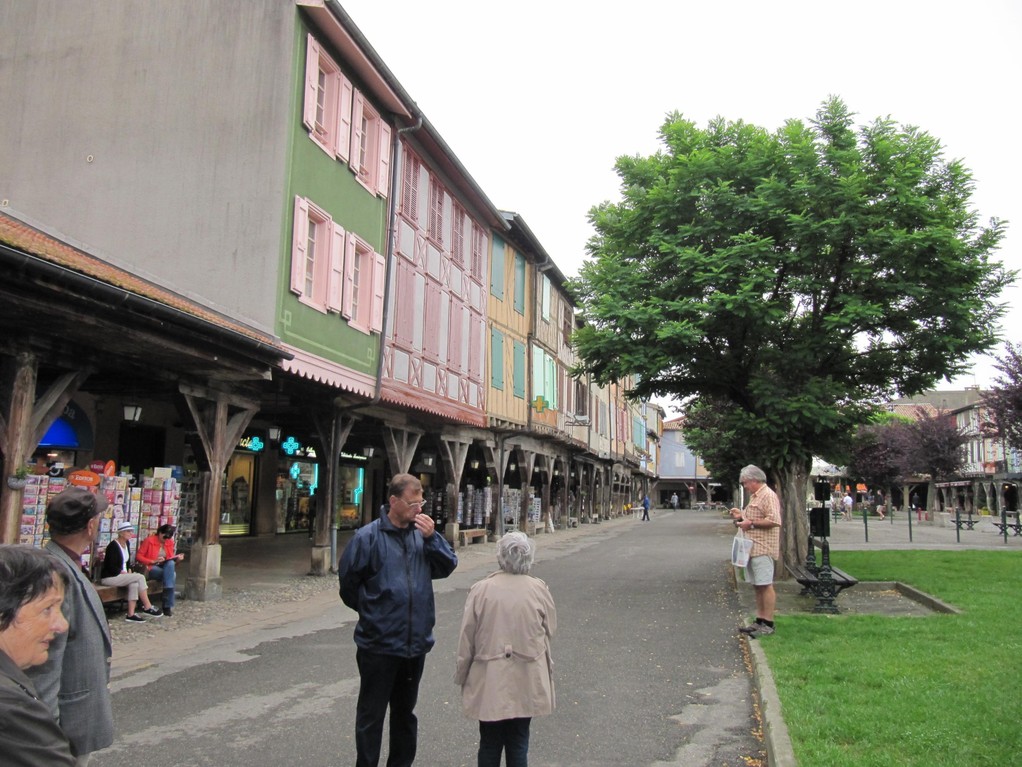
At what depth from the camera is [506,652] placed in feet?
13.3

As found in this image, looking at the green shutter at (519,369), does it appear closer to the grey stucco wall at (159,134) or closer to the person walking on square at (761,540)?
the grey stucco wall at (159,134)

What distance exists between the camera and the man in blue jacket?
4.33 metres

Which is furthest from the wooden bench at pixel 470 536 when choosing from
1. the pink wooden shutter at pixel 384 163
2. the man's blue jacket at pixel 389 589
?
the man's blue jacket at pixel 389 589

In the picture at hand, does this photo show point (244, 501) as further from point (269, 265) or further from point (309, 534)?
point (269, 265)

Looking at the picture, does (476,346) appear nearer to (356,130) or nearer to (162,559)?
(356,130)

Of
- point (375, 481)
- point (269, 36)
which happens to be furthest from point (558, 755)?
point (375, 481)

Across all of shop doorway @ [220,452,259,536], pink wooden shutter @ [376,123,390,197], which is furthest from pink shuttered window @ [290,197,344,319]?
shop doorway @ [220,452,259,536]

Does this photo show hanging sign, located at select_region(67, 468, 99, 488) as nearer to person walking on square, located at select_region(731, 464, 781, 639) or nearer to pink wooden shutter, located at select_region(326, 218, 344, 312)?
pink wooden shutter, located at select_region(326, 218, 344, 312)

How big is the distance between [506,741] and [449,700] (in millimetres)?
2580

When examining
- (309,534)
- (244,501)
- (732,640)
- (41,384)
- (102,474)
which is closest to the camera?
(732,640)

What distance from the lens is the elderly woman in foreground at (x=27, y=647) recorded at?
5.89 ft

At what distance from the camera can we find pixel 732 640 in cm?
917

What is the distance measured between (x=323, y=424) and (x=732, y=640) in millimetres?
8535

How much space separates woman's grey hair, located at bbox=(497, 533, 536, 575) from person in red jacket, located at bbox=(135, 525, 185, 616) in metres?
7.51
